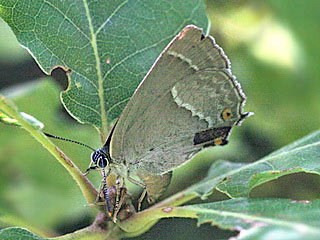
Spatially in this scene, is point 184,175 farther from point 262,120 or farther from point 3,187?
point 3,187

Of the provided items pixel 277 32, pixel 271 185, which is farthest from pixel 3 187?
pixel 277 32

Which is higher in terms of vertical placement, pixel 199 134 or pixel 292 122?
pixel 292 122

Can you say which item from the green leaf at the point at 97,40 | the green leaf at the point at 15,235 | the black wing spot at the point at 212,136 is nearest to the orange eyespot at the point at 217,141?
the black wing spot at the point at 212,136

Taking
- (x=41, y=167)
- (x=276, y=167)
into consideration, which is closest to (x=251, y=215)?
(x=276, y=167)

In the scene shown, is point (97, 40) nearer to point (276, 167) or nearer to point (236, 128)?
point (276, 167)

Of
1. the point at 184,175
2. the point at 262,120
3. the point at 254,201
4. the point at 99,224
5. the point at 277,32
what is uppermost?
the point at 277,32

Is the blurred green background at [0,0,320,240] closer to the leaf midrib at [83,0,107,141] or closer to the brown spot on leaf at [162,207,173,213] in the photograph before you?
the leaf midrib at [83,0,107,141]
